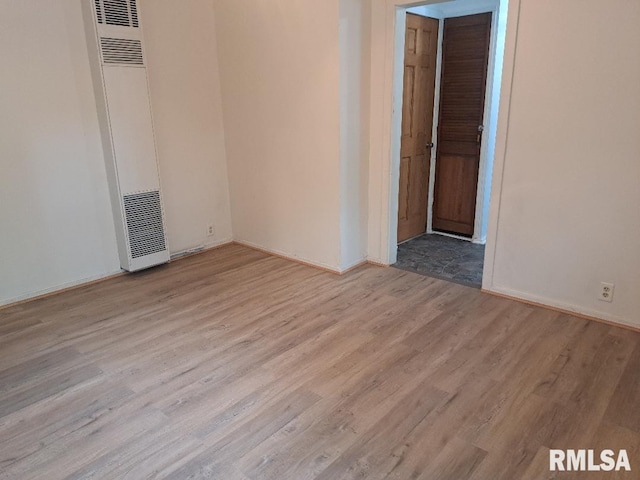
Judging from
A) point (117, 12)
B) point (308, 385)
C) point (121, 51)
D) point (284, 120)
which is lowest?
point (308, 385)

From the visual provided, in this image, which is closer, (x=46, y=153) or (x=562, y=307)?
(x=562, y=307)

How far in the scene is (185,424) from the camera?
206 cm

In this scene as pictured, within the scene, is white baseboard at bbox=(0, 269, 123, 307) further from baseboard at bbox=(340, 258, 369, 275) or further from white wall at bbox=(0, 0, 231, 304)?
baseboard at bbox=(340, 258, 369, 275)

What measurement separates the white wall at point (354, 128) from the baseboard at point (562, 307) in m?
1.14

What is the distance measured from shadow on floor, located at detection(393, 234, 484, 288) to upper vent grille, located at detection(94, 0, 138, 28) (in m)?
2.90

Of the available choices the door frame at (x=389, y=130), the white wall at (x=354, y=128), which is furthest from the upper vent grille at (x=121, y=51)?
the door frame at (x=389, y=130)

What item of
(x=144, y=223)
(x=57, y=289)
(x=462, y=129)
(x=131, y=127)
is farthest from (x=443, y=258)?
(x=57, y=289)

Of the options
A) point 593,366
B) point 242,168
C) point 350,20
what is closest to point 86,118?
point 242,168

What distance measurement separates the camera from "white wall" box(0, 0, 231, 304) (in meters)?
3.16

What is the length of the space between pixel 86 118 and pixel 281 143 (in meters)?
1.55

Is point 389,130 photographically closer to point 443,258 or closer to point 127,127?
point 443,258

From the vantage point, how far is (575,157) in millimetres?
2805

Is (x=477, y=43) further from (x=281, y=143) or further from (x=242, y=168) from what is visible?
(x=242, y=168)

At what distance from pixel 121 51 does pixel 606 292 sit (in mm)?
3819
